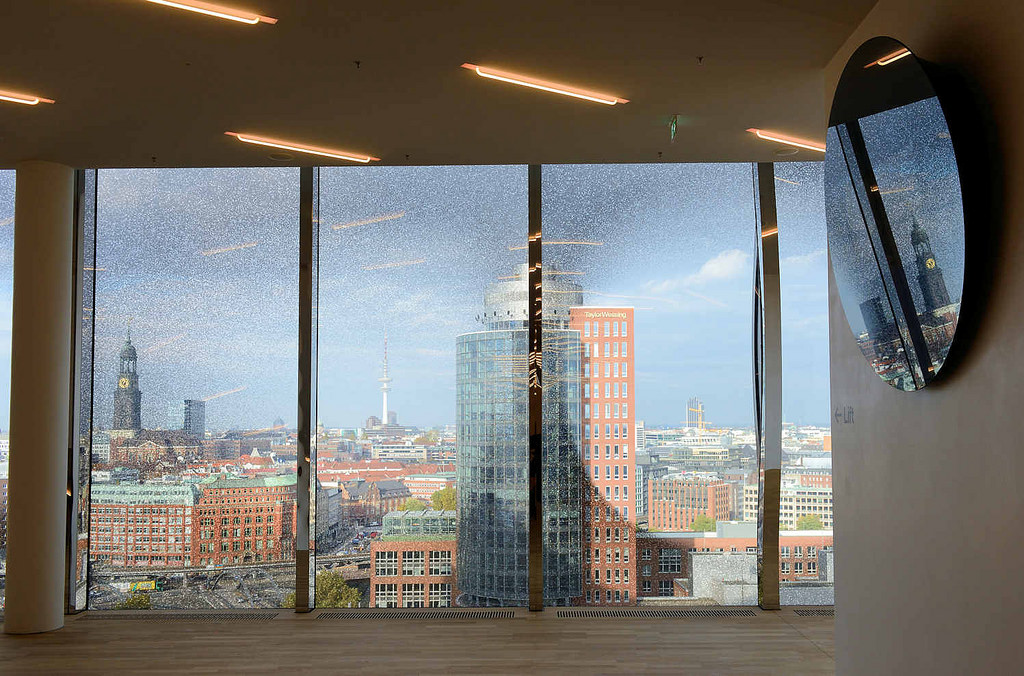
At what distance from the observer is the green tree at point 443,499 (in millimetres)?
6031

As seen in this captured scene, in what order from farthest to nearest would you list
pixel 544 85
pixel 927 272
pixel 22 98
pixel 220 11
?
pixel 22 98 < pixel 544 85 < pixel 220 11 < pixel 927 272

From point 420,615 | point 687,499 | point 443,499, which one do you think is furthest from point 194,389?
point 687,499

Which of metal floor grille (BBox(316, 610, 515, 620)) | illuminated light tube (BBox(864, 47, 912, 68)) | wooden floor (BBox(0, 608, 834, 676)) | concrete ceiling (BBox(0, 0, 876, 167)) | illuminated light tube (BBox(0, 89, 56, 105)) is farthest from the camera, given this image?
metal floor grille (BBox(316, 610, 515, 620))

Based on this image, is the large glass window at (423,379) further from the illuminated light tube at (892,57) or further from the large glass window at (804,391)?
the illuminated light tube at (892,57)

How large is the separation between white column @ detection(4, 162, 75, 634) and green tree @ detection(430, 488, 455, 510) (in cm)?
253

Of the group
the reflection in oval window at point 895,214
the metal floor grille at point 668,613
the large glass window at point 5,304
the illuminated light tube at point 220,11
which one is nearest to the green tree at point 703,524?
the metal floor grille at point 668,613

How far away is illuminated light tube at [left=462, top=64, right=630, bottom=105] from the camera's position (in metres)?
4.17

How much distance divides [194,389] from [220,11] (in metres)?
3.30

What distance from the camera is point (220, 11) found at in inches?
139

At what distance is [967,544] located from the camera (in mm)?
2729

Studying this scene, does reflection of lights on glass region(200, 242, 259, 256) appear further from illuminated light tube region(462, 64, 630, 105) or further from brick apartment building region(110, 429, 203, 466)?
illuminated light tube region(462, 64, 630, 105)

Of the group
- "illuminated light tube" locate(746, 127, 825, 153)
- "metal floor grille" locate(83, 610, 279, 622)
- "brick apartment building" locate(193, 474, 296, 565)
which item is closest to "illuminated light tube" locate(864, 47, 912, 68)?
"illuminated light tube" locate(746, 127, 825, 153)

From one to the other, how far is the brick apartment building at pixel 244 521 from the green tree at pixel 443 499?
3.35ft

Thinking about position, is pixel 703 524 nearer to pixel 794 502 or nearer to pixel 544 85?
pixel 794 502
